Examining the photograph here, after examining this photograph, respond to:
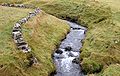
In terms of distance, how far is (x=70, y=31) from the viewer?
202 feet

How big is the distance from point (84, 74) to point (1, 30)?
1385cm

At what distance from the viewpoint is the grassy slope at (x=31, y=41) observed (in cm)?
3727

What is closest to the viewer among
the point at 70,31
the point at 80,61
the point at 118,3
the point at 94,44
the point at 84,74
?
the point at 84,74

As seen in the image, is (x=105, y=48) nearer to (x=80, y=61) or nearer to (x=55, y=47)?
(x=80, y=61)

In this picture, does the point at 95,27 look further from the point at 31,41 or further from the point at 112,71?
the point at 112,71

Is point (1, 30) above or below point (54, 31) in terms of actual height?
above

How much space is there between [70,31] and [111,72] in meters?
23.5

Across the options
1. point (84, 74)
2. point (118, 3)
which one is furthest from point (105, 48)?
point (118, 3)

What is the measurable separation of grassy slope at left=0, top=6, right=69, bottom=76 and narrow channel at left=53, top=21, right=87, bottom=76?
1137 mm

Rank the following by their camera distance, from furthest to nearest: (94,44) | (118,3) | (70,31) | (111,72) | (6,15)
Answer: (118,3)
(70,31)
(6,15)
(94,44)
(111,72)

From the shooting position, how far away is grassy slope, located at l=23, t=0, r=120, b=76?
43625 mm

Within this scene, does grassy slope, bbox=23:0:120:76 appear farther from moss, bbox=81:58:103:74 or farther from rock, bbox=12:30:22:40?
rock, bbox=12:30:22:40

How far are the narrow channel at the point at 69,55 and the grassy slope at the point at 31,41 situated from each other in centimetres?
114

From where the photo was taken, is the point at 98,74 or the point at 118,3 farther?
the point at 118,3
